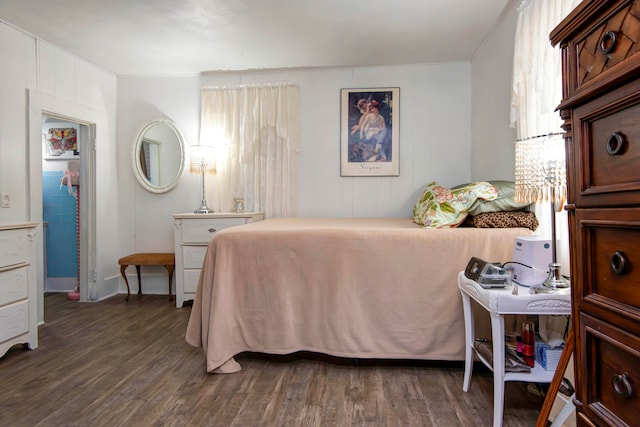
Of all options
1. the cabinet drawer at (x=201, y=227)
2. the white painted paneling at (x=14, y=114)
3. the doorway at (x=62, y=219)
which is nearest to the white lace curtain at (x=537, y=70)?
the cabinet drawer at (x=201, y=227)

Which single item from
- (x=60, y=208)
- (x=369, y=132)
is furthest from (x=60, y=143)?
(x=369, y=132)

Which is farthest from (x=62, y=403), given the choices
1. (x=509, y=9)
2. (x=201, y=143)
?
(x=509, y=9)

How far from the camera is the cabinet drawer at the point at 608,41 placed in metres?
0.70

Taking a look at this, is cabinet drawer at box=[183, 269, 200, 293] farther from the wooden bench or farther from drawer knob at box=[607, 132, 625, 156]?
drawer knob at box=[607, 132, 625, 156]

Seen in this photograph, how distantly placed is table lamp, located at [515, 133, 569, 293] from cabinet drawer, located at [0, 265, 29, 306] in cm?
303

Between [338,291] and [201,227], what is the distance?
1.87m

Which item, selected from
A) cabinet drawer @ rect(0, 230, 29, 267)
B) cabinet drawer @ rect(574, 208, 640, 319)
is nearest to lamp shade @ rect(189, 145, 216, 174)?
cabinet drawer @ rect(0, 230, 29, 267)

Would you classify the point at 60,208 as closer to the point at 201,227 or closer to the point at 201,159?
the point at 201,159

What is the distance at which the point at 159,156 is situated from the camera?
4.04 meters

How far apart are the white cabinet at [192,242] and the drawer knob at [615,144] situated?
3.01 metres

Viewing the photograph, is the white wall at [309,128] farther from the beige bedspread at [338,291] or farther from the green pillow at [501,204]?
the beige bedspread at [338,291]

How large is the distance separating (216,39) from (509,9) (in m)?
2.33

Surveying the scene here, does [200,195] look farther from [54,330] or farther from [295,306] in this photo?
[295,306]

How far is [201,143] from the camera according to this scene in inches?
155
